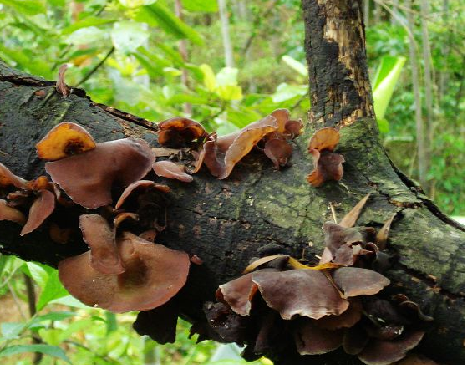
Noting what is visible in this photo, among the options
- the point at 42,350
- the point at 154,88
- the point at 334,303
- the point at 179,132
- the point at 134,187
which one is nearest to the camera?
the point at 334,303

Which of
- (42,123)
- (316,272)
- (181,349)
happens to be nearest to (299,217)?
(316,272)

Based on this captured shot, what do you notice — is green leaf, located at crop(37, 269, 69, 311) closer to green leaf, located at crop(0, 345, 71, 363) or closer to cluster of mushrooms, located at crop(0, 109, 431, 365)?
green leaf, located at crop(0, 345, 71, 363)

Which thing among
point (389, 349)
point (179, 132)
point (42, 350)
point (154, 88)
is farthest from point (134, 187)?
point (154, 88)

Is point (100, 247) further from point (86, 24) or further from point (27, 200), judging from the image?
point (86, 24)

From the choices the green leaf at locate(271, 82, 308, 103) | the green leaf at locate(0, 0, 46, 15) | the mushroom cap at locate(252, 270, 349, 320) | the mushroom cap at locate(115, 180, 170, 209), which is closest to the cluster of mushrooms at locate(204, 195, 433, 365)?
the mushroom cap at locate(252, 270, 349, 320)

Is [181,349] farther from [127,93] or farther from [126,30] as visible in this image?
[126,30]

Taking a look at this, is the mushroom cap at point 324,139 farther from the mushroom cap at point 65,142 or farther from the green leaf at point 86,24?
the green leaf at point 86,24

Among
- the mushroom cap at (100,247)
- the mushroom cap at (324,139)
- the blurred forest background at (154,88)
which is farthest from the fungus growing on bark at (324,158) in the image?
the blurred forest background at (154,88)
